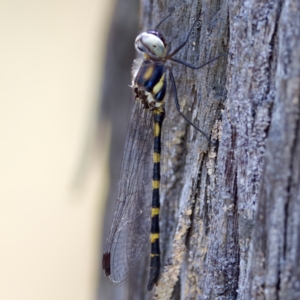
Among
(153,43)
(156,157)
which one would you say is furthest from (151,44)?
(156,157)

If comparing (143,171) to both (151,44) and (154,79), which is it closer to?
(154,79)

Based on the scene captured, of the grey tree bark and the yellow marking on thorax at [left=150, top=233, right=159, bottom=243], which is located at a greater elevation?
the grey tree bark

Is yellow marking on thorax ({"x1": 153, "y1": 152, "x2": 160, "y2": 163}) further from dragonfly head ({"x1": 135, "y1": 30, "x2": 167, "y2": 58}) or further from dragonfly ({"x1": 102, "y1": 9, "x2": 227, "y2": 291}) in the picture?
dragonfly head ({"x1": 135, "y1": 30, "x2": 167, "y2": 58})

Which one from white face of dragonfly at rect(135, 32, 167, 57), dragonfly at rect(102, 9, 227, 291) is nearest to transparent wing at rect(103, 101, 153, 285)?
dragonfly at rect(102, 9, 227, 291)

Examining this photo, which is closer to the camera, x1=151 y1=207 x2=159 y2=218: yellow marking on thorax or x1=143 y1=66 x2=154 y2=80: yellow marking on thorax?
x1=151 y1=207 x2=159 y2=218: yellow marking on thorax

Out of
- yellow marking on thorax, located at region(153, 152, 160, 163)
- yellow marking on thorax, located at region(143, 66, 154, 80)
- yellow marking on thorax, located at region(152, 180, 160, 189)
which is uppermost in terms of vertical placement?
yellow marking on thorax, located at region(143, 66, 154, 80)

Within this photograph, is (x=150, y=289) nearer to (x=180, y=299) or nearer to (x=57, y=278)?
(x=180, y=299)

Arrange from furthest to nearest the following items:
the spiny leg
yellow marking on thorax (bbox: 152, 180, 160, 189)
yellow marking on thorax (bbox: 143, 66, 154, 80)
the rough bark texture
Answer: yellow marking on thorax (bbox: 143, 66, 154, 80) → yellow marking on thorax (bbox: 152, 180, 160, 189) → the spiny leg → the rough bark texture
